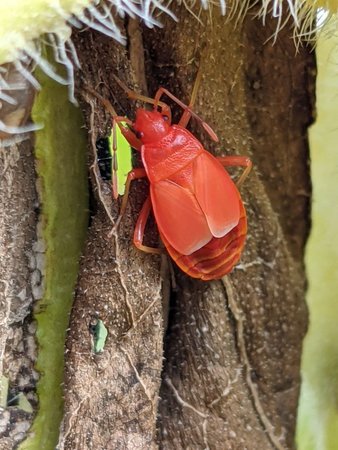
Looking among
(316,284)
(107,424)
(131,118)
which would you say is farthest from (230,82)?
(107,424)

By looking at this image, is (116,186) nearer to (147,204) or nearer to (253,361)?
(147,204)

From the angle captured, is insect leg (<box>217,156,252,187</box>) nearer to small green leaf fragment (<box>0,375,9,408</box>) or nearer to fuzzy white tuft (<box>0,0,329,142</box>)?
fuzzy white tuft (<box>0,0,329,142</box>)

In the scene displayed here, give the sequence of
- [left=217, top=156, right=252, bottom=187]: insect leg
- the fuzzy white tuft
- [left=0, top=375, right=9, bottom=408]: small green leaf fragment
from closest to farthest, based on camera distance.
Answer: the fuzzy white tuft < [left=0, top=375, right=9, bottom=408]: small green leaf fragment < [left=217, top=156, right=252, bottom=187]: insect leg

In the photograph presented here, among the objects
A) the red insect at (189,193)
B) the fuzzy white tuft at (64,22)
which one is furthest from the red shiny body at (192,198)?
the fuzzy white tuft at (64,22)

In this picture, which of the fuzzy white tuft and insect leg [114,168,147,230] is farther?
insect leg [114,168,147,230]

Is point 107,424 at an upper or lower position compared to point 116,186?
lower

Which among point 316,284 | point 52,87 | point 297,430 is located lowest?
point 297,430

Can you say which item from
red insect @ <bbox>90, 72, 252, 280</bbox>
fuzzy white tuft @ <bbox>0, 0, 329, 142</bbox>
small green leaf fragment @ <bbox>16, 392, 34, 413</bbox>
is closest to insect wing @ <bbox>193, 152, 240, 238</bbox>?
red insect @ <bbox>90, 72, 252, 280</bbox>

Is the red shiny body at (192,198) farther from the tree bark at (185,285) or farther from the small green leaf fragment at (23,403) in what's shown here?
the small green leaf fragment at (23,403)
